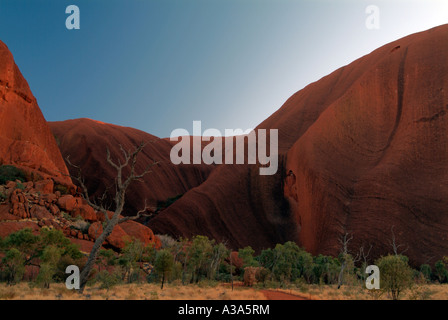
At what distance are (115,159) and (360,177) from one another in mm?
54121

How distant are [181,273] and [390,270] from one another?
59.0 ft

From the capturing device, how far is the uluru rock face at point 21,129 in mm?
35062

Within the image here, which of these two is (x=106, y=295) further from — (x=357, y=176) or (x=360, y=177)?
(x=357, y=176)

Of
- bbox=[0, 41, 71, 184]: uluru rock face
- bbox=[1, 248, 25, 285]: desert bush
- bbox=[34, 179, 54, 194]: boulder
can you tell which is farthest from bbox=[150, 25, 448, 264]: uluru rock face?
bbox=[1, 248, 25, 285]: desert bush

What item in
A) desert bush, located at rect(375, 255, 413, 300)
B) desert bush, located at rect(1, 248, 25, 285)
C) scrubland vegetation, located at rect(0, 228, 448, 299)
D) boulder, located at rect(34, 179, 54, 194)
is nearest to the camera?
desert bush, located at rect(375, 255, 413, 300)

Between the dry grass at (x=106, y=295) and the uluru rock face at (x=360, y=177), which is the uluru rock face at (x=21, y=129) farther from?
the dry grass at (x=106, y=295)

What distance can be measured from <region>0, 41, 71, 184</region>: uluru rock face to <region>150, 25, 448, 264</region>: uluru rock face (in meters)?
17.4

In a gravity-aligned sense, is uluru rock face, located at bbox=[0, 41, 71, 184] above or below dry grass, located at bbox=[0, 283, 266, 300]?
above

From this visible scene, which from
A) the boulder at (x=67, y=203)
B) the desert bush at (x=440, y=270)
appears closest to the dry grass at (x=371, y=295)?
the desert bush at (x=440, y=270)

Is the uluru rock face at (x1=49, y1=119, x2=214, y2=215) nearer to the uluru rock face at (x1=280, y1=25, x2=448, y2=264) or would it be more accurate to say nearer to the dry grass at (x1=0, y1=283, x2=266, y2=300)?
the uluru rock face at (x1=280, y1=25, x2=448, y2=264)

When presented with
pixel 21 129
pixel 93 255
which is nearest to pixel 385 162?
pixel 93 255

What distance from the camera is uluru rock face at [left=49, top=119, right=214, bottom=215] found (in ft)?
214

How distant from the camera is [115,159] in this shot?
2785 inches

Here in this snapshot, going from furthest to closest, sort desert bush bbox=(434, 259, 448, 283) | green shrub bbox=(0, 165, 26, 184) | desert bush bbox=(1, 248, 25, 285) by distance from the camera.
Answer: green shrub bbox=(0, 165, 26, 184) → desert bush bbox=(434, 259, 448, 283) → desert bush bbox=(1, 248, 25, 285)
